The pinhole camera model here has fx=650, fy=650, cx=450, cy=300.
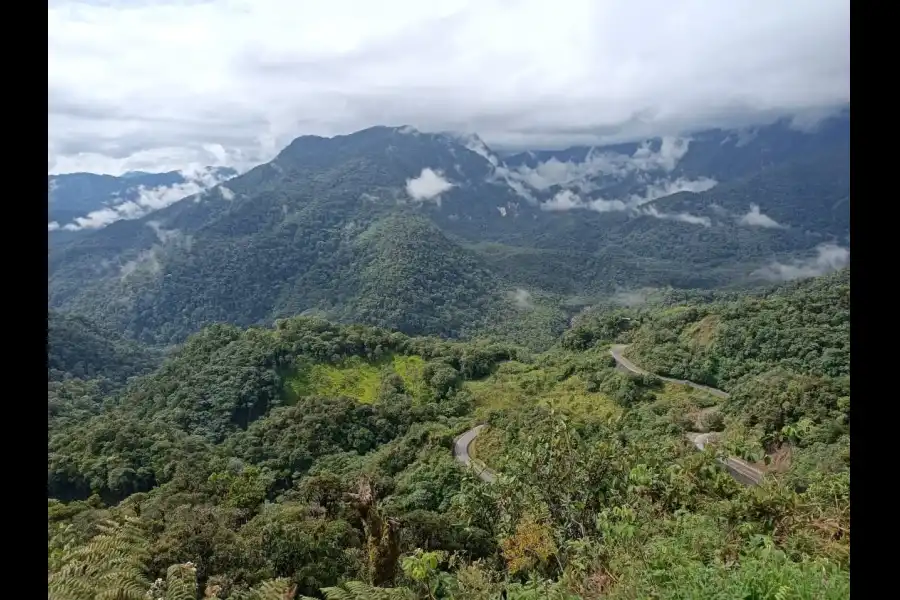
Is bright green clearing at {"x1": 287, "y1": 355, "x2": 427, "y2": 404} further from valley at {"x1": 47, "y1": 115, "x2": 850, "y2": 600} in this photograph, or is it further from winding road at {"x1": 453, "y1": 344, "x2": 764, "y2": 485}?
winding road at {"x1": 453, "y1": 344, "x2": 764, "y2": 485}

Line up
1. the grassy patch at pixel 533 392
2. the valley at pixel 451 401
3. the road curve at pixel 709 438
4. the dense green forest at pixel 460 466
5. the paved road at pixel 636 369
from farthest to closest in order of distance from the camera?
the paved road at pixel 636 369, the grassy patch at pixel 533 392, the road curve at pixel 709 438, the valley at pixel 451 401, the dense green forest at pixel 460 466

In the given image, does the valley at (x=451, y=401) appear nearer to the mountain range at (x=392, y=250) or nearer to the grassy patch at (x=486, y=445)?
the grassy patch at (x=486, y=445)

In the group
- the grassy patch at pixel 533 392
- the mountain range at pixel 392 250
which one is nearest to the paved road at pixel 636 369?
the grassy patch at pixel 533 392

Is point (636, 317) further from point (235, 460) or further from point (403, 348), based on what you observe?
point (235, 460)

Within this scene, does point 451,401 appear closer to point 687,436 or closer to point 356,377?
point 356,377

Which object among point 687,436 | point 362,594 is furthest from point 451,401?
point 362,594

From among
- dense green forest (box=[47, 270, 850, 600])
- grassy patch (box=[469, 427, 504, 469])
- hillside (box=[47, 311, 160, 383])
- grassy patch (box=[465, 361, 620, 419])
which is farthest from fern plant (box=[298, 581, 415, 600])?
hillside (box=[47, 311, 160, 383])
